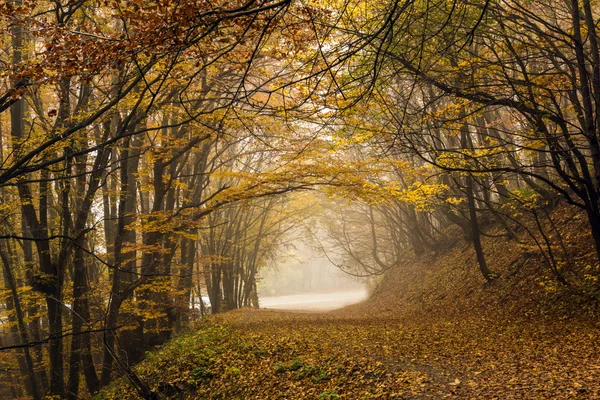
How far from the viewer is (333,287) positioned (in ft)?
243

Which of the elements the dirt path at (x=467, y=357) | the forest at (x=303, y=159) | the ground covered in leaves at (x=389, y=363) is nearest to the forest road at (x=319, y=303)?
the forest at (x=303, y=159)

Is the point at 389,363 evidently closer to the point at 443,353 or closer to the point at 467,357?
the point at 443,353

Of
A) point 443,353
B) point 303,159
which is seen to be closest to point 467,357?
point 443,353

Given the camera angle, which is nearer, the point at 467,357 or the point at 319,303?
the point at 467,357

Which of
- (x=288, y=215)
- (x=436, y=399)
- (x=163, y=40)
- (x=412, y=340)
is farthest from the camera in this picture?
(x=288, y=215)

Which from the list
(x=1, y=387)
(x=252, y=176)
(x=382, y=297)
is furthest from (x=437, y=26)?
(x=1, y=387)

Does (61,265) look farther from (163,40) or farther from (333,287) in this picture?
(333,287)

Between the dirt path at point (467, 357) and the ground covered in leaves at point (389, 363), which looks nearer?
the dirt path at point (467, 357)

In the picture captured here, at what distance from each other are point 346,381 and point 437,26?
21.6 feet

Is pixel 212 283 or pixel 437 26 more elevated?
pixel 437 26

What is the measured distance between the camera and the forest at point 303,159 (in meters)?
5.32

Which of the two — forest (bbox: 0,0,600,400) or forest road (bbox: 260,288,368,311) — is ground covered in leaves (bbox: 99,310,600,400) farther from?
forest road (bbox: 260,288,368,311)

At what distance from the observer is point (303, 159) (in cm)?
1202

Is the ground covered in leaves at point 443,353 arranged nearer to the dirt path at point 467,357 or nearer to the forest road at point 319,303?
the dirt path at point 467,357
